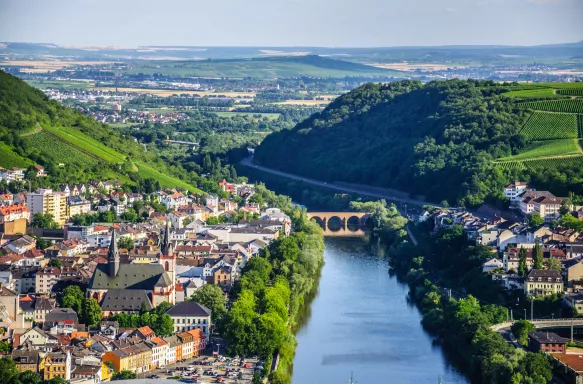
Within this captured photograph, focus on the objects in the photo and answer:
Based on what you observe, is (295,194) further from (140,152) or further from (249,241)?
(249,241)

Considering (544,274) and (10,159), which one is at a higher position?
(10,159)

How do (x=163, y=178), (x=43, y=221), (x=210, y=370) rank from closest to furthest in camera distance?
(x=210, y=370)
(x=43, y=221)
(x=163, y=178)

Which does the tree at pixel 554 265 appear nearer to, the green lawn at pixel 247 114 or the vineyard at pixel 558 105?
the vineyard at pixel 558 105

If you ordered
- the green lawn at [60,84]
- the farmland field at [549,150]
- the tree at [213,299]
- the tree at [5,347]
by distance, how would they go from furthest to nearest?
the green lawn at [60,84]
the farmland field at [549,150]
the tree at [213,299]
the tree at [5,347]

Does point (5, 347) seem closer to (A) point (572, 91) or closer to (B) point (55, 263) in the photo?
(B) point (55, 263)

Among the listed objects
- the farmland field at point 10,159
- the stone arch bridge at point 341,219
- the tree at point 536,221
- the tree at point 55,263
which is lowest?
the stone arch bridge at point 341,219

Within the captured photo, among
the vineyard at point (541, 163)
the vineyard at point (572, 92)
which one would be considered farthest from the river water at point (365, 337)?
the vineyard at point (572, 92)

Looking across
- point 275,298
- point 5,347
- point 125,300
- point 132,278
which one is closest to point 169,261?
point 132,278

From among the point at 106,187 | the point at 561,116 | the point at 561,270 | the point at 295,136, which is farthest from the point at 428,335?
the point at 295,136
